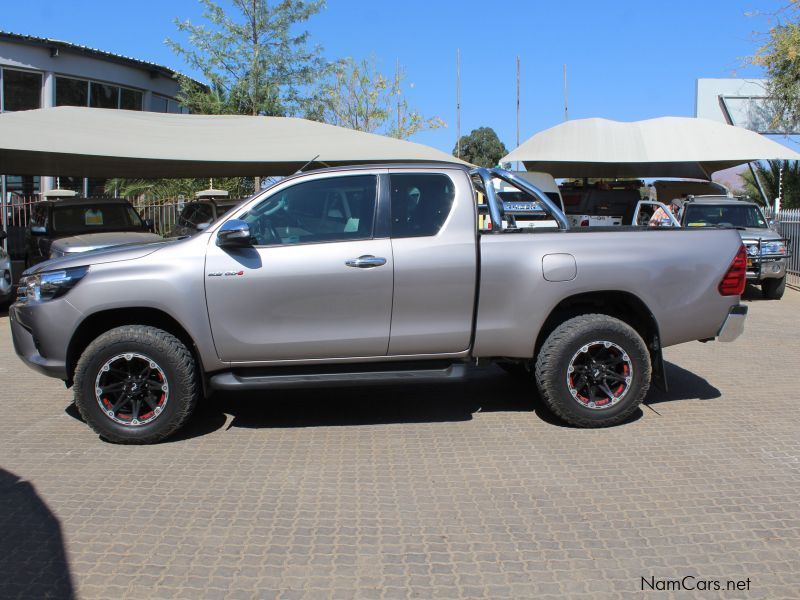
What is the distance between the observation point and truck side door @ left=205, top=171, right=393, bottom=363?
17.3 ft

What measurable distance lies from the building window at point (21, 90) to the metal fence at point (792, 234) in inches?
773

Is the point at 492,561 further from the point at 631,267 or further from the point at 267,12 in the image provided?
the point at 267,12

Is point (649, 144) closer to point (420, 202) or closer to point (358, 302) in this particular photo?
point (420, 202)

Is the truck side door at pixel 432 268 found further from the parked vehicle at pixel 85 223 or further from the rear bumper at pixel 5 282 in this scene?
the rear bumper at pixel 5 282

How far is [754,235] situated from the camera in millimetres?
13211

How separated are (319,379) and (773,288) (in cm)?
1113

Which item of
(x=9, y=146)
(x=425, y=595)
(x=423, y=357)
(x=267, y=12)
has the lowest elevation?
(x=425, y=595)

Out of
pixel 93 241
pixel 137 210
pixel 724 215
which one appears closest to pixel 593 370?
pixel 93 241

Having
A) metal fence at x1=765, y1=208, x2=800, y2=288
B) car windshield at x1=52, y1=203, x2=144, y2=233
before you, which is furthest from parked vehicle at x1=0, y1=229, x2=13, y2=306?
metal fence at x1=765, y1=208, x2=800, y2=288

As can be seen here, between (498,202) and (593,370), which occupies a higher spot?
(498,202)

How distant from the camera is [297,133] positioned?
1395 cm

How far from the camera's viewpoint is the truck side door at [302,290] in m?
5.26

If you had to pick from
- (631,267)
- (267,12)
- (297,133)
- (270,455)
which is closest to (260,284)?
(270,455)

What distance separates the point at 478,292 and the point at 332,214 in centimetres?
123
